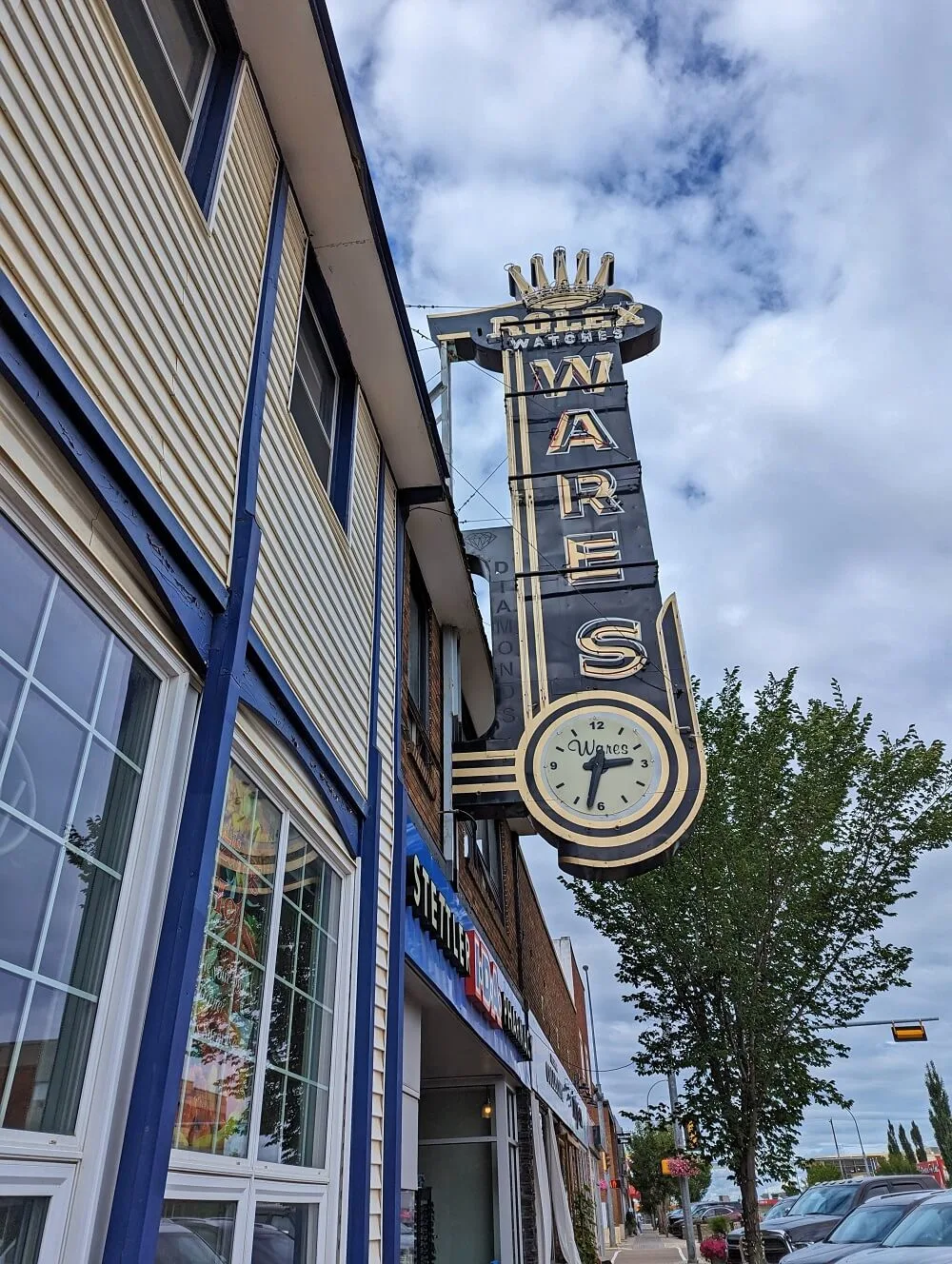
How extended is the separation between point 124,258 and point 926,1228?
9.24m

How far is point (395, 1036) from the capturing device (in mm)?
5965

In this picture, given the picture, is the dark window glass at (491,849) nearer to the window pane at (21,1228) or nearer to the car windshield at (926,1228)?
the car windshield at (926,1228)

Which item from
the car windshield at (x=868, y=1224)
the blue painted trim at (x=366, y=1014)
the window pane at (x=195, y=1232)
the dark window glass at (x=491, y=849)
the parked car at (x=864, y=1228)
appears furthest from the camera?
the dark window glass at (x=491, y=849)

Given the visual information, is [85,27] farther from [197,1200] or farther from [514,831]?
[514,831]

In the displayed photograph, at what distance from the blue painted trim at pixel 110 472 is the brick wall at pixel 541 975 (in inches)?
490

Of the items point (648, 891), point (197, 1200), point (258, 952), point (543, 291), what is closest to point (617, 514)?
point (543, 291)

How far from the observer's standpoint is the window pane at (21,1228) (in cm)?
235

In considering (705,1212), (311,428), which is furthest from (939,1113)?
(311,428)

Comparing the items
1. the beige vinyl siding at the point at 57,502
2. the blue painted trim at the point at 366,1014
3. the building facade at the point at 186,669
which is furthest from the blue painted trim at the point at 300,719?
Result: the beige vinyl siding at the point at 57,502

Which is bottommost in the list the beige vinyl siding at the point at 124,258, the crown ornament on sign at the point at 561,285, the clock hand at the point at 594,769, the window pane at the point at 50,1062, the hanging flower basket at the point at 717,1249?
the hanging flower basket at the point at 717,1249

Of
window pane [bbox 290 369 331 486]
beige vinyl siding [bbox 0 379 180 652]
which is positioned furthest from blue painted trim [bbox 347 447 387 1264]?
beige vinyl siding [bbox 0 379 180 652]

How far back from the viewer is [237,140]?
498 centimetres

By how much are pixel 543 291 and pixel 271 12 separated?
9396 millimetres

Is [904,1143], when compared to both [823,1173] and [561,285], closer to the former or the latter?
[823,1173]
